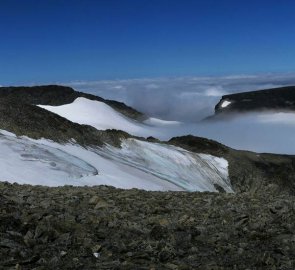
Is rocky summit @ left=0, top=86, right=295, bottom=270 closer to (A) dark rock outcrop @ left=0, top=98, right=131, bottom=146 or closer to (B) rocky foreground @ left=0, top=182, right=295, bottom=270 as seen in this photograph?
(B) rocky foreground @ left=0, top=182, right=295, bottom=270

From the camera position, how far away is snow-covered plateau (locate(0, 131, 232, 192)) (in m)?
32.8

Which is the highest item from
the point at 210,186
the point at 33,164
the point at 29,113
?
the point at 29,113

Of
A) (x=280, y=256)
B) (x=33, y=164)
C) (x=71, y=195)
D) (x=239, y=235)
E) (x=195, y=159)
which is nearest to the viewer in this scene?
(x=280, y=256)

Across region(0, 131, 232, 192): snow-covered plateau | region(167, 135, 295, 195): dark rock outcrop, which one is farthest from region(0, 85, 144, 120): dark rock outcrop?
region(0, 131, 232, 192): snow-covered plateau

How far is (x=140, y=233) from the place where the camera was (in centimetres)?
1302

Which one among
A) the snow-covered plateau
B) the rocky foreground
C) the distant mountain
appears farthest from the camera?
the distant mountain

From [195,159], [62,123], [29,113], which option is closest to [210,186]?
[195,159]

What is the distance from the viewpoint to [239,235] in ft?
44.3

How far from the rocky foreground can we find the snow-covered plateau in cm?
1544

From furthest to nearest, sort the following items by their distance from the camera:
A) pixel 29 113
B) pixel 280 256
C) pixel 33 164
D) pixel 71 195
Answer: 1. pixel 29 113
2. pixel 33 164
3. pixel 71 195
4. pixel 280 256

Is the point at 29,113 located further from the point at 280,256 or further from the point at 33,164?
the point at 280,256

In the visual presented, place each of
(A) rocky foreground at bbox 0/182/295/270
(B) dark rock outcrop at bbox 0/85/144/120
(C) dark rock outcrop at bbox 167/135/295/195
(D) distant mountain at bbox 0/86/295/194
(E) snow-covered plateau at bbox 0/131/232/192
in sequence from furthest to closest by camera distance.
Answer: (B) dark rock outcrop at bbox 0/85/144/120 < (C) dark rock outcrop at bbox 167/135/295/195 < (D) distant mountain at bbox 0/86/295/194 < (E) snow-covered plateau at bbox 0/131/232/192 < (A) rocky foreground at bbox 0/182/295/270

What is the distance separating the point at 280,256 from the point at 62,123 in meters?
45.8

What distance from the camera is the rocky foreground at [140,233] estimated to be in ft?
35.6
